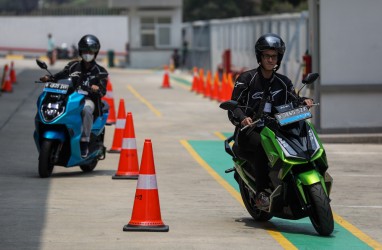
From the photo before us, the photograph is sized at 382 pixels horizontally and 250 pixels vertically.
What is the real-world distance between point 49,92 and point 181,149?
194 inches

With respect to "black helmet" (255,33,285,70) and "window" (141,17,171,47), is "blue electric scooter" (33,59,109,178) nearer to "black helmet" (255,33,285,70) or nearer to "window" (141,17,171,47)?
"black helmet" (255,33,285,70)

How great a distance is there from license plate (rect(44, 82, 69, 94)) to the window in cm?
5001

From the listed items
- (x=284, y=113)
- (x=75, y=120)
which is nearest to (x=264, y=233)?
(x=284, y=113)

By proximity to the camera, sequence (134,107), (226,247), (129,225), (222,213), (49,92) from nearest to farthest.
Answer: (226,247) → (129,225) → (222,213) → (49,92) → (134,107)

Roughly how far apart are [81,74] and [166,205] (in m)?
3.60

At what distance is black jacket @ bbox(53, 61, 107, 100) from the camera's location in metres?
15.2

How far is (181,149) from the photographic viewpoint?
19234 mm

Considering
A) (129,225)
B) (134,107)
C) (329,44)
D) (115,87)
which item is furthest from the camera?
(115,87)

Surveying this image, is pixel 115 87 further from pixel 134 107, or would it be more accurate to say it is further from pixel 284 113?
pixel 284 113

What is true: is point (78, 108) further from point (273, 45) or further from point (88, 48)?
point (273, 45)

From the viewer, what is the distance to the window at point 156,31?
64.5 m

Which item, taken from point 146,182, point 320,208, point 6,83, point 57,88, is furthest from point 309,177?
point 6,83

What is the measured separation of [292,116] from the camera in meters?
10.2

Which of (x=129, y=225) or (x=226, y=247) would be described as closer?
(x=226, y=247)
